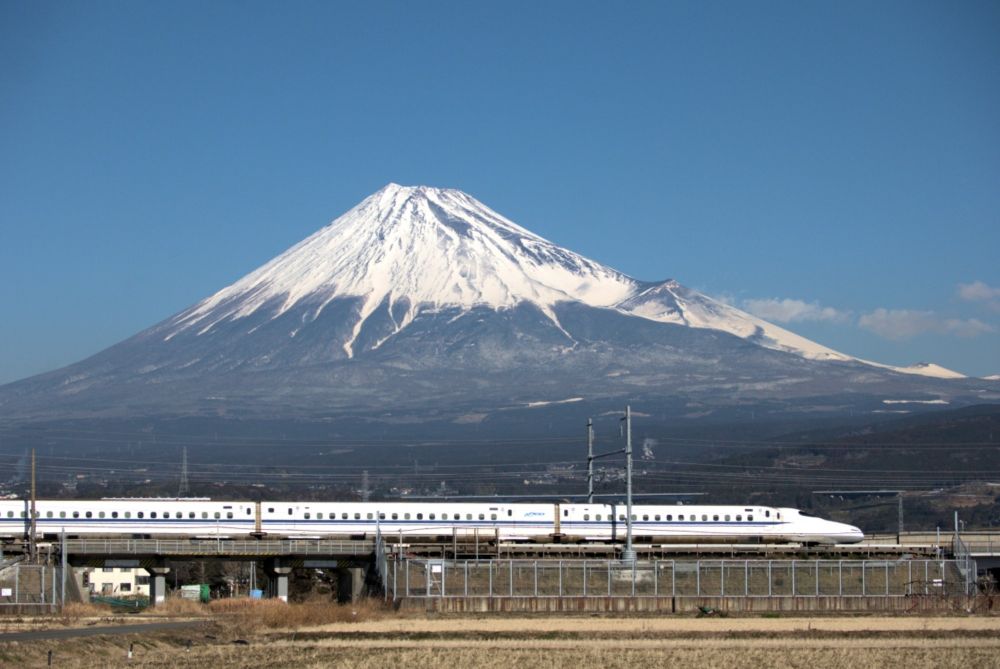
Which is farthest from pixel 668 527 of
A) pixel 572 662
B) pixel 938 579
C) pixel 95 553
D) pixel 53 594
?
pixel 572 662

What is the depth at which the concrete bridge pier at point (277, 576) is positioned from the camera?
267 ft

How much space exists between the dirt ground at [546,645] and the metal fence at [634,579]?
12.8ft

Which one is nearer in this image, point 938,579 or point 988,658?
point 988,658

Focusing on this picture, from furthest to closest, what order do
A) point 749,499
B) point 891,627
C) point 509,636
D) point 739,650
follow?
point 749,499 → point 891,627 → point 509,636 → point 739,650

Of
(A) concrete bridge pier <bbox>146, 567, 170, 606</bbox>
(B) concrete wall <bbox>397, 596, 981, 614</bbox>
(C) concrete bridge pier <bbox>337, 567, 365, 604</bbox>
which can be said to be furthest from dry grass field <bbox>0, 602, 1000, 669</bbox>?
(A) concrete bridge pier <bbox>146, 567, 170, 606</bbox>

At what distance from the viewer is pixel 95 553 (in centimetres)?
7838

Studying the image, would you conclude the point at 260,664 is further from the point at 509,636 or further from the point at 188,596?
the point at 188,596

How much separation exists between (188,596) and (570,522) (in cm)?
2109

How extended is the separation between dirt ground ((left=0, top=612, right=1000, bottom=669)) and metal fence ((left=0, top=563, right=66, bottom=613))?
5251mm

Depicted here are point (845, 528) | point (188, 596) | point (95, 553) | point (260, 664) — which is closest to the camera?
point (260, 664)

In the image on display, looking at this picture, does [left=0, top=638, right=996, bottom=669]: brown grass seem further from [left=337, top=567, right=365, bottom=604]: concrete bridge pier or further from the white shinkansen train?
the white shinkansen train

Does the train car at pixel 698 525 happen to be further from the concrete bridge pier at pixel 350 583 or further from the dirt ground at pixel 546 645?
the dirt ground at pixel 546 645

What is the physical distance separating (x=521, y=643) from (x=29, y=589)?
78.1 ft

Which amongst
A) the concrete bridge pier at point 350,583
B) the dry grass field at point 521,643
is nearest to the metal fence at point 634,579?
the dry grass field at point 521,643
